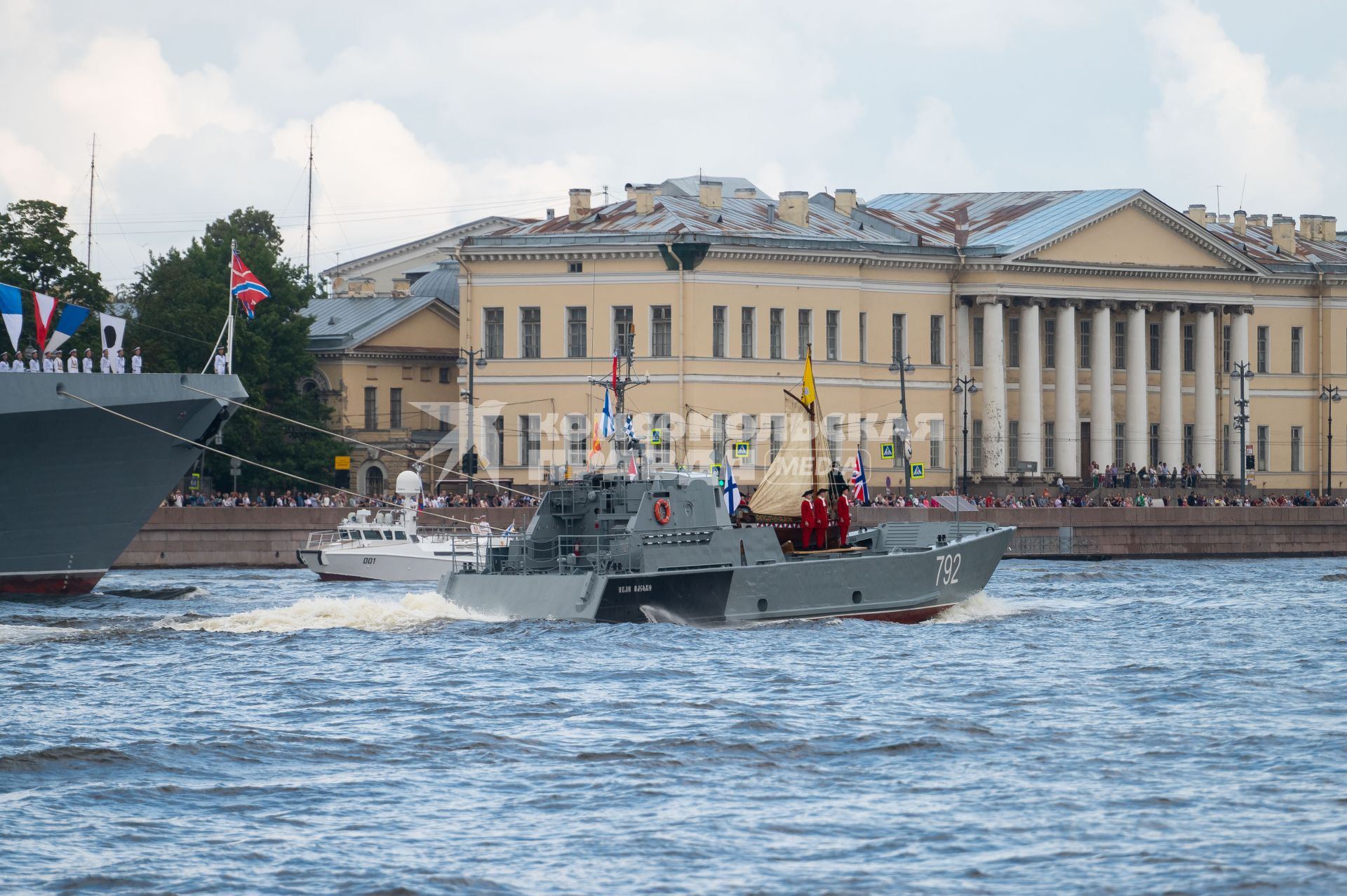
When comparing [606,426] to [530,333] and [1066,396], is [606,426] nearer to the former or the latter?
[530,333]

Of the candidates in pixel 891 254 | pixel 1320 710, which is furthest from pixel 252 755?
pixel 891 254

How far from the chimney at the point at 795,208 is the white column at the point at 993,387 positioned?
738 cm

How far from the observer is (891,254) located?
250 feet

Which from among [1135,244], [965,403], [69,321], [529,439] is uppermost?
[1135,244]

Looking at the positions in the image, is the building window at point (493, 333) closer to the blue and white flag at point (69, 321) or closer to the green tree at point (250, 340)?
the green tree at point (250, 340)

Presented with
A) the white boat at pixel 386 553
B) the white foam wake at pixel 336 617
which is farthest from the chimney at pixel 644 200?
the white foam wake at pixel 336 617

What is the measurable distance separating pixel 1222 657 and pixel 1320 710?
21.0 feet

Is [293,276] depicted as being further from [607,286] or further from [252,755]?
[252,755]

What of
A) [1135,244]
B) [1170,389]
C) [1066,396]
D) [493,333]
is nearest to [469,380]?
[493,333]

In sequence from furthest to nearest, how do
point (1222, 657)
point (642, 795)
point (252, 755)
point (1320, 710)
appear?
1. point (1222, 657)
2. point (1320, 710)
3. point (252, 755)
4. point (642, 795)

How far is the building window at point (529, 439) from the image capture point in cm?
7319

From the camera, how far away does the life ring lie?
3331 cm

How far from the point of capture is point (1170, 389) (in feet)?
272

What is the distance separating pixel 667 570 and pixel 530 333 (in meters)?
41.7
